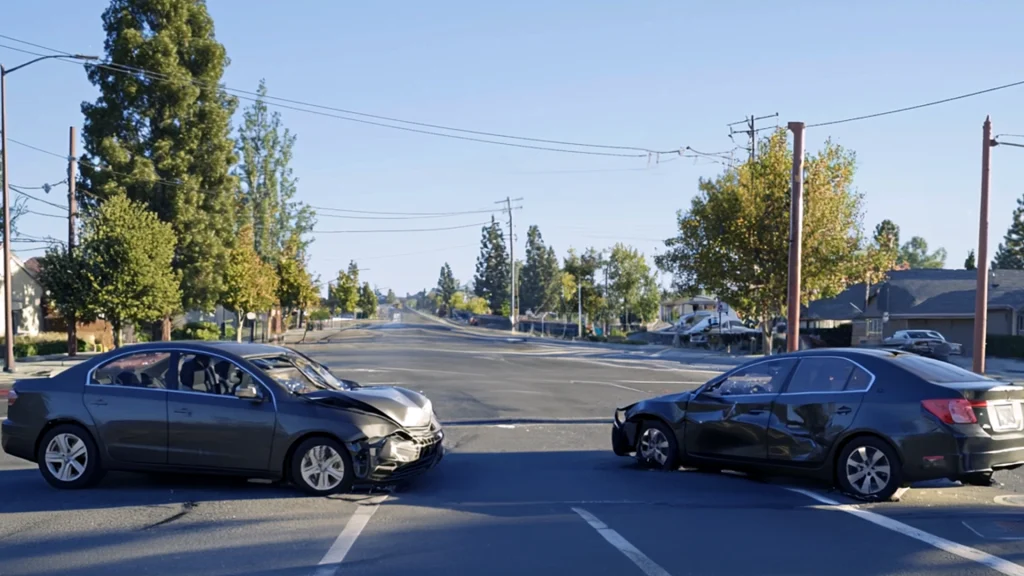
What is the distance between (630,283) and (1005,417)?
76.2 m

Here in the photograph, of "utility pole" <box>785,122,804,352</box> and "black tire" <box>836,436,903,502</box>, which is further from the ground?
"utility pole" <box>785,122,804,352</box>

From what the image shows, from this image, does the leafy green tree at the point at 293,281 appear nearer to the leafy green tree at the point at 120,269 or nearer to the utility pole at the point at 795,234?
the leafy green tree at the point at 120,269

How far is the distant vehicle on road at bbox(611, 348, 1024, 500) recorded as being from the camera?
29.3ft

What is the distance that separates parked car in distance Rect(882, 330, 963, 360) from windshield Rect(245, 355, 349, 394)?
32.2m

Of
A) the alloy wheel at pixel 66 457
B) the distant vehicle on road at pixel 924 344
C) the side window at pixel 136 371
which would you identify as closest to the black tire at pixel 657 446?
the side window at pixel 136 371

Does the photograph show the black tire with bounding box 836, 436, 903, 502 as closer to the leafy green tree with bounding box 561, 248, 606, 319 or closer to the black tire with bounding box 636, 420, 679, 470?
the black tire with bounding box 636, 420, 679, 470

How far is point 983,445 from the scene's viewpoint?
29.2 ft

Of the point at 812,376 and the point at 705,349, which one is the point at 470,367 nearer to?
the point at 812,376

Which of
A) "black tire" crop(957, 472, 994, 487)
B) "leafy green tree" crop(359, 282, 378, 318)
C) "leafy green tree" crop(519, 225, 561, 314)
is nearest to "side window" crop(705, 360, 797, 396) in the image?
"black tire" crop(957, 472, 994, 487)

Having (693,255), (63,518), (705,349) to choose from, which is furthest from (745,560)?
(705,349)

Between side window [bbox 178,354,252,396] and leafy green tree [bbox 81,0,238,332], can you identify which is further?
leafy green tree [bbox 81,0,238,332]

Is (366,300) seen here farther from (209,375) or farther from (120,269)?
(209,375)

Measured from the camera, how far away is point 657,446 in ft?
37.0

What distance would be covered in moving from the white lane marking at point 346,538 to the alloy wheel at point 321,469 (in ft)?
1.40
